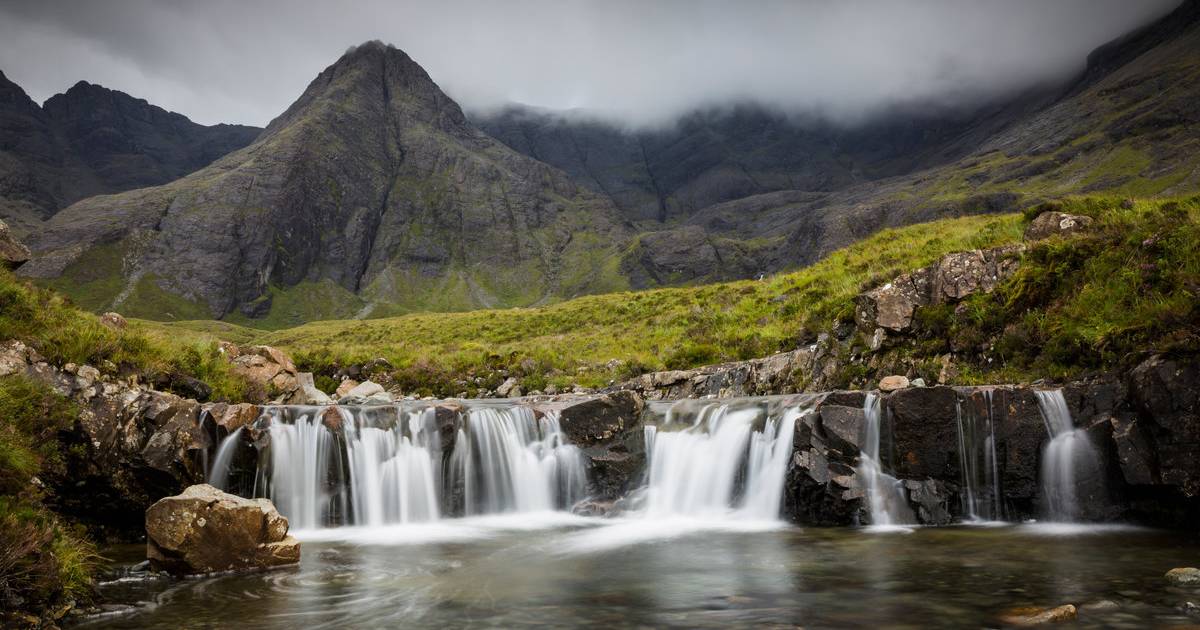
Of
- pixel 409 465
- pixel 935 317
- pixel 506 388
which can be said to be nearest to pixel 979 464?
pixel 935 317

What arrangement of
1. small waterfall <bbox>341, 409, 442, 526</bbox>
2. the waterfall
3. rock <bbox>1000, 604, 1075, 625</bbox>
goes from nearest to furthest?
rock <bbox>1000, 604, 1075, 625</bbox> → the waterfall → small waterfall <bbox>341, 409, 442, 526</bbox>

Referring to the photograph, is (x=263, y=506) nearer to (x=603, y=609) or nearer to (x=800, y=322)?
(x=603, y=609)

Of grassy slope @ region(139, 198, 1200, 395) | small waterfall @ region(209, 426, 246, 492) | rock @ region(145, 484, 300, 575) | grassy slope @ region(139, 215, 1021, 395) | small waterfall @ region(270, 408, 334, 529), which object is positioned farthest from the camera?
grassy slope @ region(139, 215, 1021, 395)

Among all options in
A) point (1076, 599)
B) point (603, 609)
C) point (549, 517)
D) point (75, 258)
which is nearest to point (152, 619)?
point (603, 609)

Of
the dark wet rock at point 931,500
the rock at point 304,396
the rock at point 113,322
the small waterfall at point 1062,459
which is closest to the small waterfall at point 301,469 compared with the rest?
the rock at point 113,322

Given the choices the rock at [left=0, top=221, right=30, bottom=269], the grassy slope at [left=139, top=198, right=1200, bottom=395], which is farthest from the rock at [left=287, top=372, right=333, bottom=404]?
the rock at [left=0, top=221, right=30, bottom=269]

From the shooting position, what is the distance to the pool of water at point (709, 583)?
Answer: 829 centimetres

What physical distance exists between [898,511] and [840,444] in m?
1.80

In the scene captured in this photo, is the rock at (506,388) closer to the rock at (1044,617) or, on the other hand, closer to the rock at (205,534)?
the rock at (205,534)

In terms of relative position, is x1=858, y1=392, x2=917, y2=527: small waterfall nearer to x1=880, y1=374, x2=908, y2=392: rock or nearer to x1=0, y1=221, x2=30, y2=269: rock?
x1=880, y1=374, x2=908, y2=392: rock

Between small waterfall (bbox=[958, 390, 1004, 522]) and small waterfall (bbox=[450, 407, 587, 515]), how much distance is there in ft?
31.9

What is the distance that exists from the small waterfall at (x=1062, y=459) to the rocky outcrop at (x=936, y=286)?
5.93 meters

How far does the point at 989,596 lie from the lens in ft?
28.1

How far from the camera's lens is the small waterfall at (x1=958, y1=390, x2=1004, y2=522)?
44.6 feet
